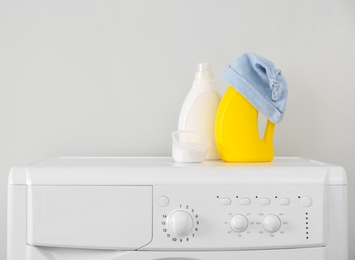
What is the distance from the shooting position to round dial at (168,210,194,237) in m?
0.82

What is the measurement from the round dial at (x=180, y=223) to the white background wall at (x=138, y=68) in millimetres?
450

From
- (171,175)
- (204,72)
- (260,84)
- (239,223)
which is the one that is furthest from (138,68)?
(239,223)

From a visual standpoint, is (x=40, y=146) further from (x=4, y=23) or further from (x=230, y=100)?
(x=230, y=100)

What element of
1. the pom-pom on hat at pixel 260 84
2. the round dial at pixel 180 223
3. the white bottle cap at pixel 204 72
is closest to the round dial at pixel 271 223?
the round dial at pixel 180 223

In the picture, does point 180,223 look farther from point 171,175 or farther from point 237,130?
point 237,130

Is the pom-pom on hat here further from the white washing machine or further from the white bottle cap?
the white washing machine

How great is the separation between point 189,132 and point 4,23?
63cm

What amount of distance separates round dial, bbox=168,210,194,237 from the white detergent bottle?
27cm

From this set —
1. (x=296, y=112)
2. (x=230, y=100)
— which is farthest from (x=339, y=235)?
(x=296, y=112)

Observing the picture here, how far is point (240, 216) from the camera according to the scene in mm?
833

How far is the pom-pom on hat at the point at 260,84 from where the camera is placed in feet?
3.33

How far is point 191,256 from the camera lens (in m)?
0.83

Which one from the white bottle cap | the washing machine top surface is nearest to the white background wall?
the white bottle cap

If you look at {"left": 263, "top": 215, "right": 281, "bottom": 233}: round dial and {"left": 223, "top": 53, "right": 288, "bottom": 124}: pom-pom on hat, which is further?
{"left": 223, "top": 53, "right": 288, "bottom": 124}: pom-pom on hat
